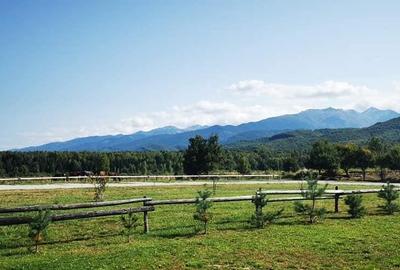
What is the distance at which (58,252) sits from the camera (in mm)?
17938

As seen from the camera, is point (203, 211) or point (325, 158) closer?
point (203, 211)

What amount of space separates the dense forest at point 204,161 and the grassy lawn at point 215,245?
167 ft

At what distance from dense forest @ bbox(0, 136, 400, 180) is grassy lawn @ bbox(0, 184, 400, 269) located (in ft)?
167

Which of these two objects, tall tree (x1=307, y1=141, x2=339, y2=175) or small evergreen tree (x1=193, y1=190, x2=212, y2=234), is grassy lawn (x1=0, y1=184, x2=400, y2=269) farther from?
tall tree (x1=307, y1=141, x2=339, y2=175)

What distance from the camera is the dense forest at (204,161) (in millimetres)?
79438

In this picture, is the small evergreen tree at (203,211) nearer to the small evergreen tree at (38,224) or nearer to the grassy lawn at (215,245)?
the grassy lawn at (215,245)

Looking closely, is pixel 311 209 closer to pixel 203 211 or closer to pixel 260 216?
pixel 260 216

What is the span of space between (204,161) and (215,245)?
197 feet

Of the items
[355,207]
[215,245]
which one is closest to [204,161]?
[355,207]

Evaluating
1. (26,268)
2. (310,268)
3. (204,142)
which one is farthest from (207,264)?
(204,142)

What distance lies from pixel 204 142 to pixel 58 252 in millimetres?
61940

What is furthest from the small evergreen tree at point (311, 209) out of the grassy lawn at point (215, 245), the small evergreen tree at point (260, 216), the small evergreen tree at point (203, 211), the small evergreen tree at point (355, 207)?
the small evergreen tree at point (203, 211)

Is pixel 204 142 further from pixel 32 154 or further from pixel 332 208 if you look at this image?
pixel 32 154

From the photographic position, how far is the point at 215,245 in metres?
18.8
